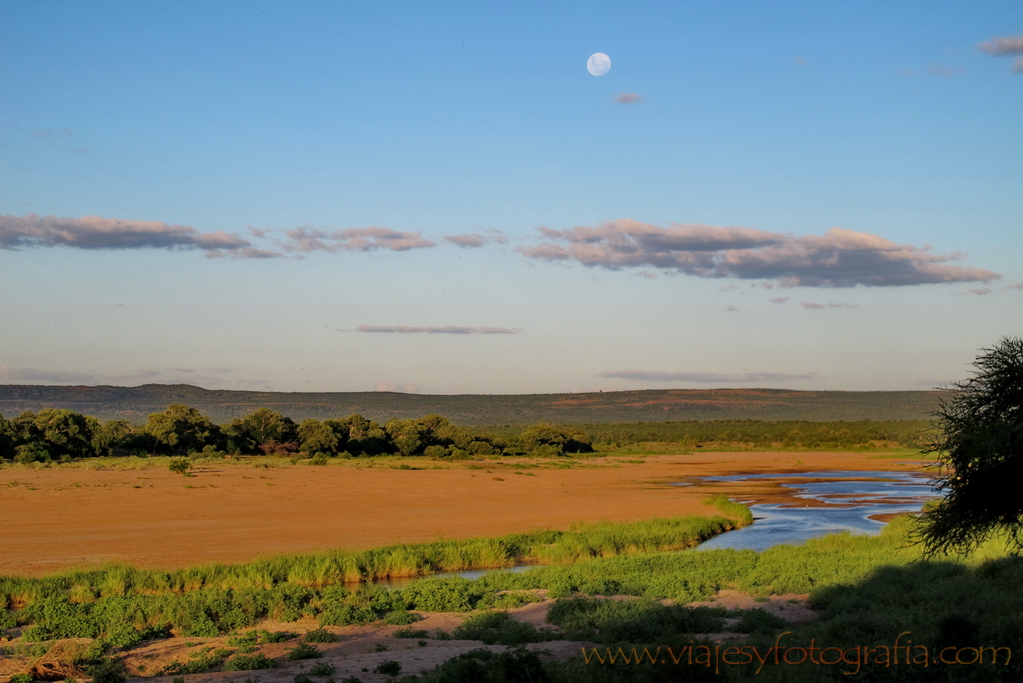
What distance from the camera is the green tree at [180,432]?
6069cm

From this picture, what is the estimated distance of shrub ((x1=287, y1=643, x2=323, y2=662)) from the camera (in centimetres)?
1334

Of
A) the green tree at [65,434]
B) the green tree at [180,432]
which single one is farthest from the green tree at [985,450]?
the green tree at [180,432]

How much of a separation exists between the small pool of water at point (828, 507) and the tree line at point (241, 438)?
85.9 ft

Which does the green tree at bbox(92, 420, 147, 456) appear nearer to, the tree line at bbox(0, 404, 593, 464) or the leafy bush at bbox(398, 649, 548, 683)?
the tree line at bbox(0, 404, 593, 464)

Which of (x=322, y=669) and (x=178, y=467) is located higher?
(x=322, y=669)

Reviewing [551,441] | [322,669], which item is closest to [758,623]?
[322,669]

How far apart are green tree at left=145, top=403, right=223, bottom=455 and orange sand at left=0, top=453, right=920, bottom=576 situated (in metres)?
8.76

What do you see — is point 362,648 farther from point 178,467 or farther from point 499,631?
point 178,467

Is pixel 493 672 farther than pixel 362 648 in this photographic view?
No

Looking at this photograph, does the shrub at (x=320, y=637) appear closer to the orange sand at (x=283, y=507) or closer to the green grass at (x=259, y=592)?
the green grass at (x=259, y=592)

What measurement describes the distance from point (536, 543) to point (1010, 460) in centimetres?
1550

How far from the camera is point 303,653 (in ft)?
44.2

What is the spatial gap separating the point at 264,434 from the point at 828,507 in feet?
146

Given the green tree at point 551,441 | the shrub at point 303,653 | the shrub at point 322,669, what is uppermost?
the shrub at point 322,669
